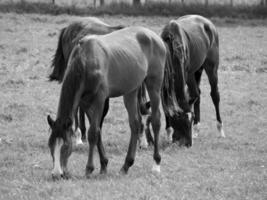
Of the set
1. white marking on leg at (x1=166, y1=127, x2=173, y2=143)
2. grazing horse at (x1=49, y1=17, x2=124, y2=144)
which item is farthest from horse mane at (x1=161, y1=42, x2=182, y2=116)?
grazing horse at (x1=49, y1=17, x2=124, y2=144)

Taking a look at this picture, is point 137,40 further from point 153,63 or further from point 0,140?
point 0,140

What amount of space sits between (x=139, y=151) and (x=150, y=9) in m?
16.7

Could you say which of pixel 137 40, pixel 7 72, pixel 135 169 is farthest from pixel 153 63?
pixel 7 72

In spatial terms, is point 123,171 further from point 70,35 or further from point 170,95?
point 70,35

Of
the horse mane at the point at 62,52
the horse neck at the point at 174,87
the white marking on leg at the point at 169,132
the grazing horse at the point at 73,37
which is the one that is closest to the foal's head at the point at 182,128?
the horse neck at the point at 174,87

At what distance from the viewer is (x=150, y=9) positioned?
25578 mm

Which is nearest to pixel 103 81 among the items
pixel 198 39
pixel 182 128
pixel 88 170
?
pixel 88 170

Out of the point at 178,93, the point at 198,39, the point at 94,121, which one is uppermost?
the point at 198,39

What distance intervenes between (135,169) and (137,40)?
1.74 metres

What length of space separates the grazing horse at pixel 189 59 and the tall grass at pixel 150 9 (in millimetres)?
13370

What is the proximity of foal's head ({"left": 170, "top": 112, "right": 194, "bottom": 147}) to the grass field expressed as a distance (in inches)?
8.0

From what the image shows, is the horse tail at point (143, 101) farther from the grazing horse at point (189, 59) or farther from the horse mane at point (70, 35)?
the horse mane at point (70, 35)

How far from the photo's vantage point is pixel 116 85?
7.71m

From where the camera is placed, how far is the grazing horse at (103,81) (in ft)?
23.0
